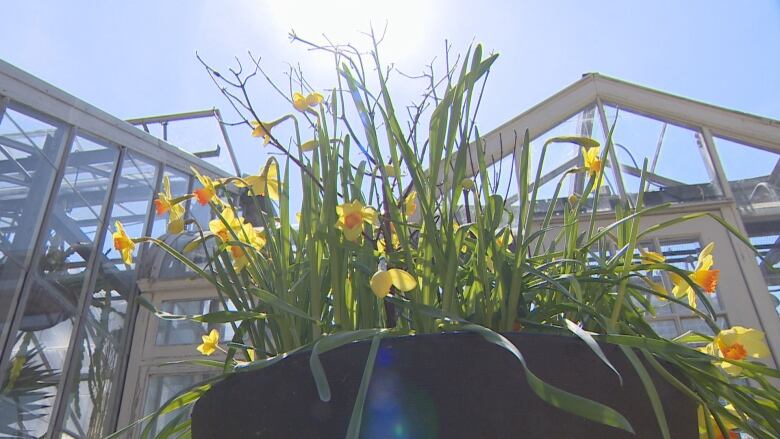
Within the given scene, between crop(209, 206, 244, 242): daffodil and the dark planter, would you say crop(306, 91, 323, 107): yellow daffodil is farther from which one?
the dark planter

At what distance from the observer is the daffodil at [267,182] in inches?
24.8

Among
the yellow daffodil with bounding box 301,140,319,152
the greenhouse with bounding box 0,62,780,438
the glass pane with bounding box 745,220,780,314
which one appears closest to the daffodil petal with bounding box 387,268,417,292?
the yellow daffodil with bounding box 301,140,319,152

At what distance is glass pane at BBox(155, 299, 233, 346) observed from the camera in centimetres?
288

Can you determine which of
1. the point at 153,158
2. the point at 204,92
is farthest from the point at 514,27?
the point at 153,158

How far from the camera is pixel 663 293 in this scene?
1.90ft

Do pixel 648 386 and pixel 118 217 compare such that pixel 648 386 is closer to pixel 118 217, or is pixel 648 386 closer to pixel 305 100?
pixel 305 100

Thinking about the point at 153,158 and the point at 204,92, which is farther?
the point at 153,158

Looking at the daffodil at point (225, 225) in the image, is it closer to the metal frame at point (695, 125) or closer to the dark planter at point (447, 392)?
the dark planter at point (447, 392)

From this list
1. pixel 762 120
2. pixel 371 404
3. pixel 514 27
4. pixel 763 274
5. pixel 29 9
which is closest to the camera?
pixel 371 404

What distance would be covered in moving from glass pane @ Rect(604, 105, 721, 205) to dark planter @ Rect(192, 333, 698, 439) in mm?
2151

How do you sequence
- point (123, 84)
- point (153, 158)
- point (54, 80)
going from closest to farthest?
point (123, 84)
point (54, 80)
point (153, 158)

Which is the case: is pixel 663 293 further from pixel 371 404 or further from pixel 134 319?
pixel 134 319

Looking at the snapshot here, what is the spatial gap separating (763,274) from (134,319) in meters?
2.85

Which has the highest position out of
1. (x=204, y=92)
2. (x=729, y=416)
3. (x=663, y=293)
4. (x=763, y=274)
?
(x=204, y=92)
